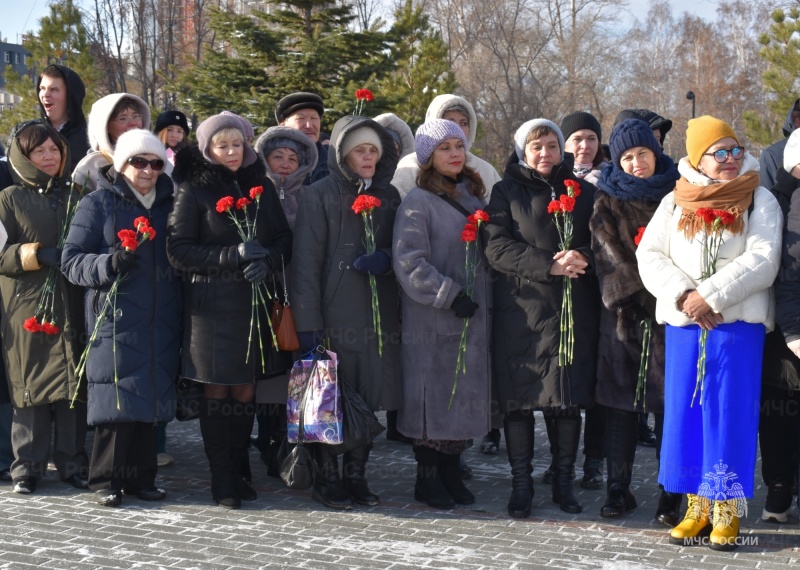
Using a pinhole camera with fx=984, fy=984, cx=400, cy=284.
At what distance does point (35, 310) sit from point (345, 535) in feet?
7.85

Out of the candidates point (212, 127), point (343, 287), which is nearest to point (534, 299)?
point (343, 287)

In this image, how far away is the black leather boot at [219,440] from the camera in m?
5.68

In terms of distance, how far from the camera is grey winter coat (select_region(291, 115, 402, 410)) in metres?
5.66

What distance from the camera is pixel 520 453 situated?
5.62 meters

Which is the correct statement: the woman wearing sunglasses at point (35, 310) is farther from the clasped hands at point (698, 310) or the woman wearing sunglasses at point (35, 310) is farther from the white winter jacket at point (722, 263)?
the clasped hands at point (698, 310)

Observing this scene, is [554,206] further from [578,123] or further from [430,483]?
[578,123]

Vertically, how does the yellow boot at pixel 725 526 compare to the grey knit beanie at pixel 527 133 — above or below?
below

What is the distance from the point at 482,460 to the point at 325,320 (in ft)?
6.17

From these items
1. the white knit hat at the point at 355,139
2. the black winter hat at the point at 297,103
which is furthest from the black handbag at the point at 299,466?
the black winter hat at the point at 297,103

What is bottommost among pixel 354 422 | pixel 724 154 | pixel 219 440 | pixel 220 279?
pixel 219 440

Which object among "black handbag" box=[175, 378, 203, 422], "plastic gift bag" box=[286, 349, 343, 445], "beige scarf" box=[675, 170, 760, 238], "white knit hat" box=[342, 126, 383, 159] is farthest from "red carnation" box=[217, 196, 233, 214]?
"beige scarf" box=[675, 170, 760, 238]

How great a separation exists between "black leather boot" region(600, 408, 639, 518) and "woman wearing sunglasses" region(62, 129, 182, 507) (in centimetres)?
254

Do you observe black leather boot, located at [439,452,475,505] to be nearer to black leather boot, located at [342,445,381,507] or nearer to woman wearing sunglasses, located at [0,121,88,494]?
black leather boot, located at [342,445,381,507]

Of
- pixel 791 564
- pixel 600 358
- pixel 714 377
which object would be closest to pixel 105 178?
pixel 600 358
